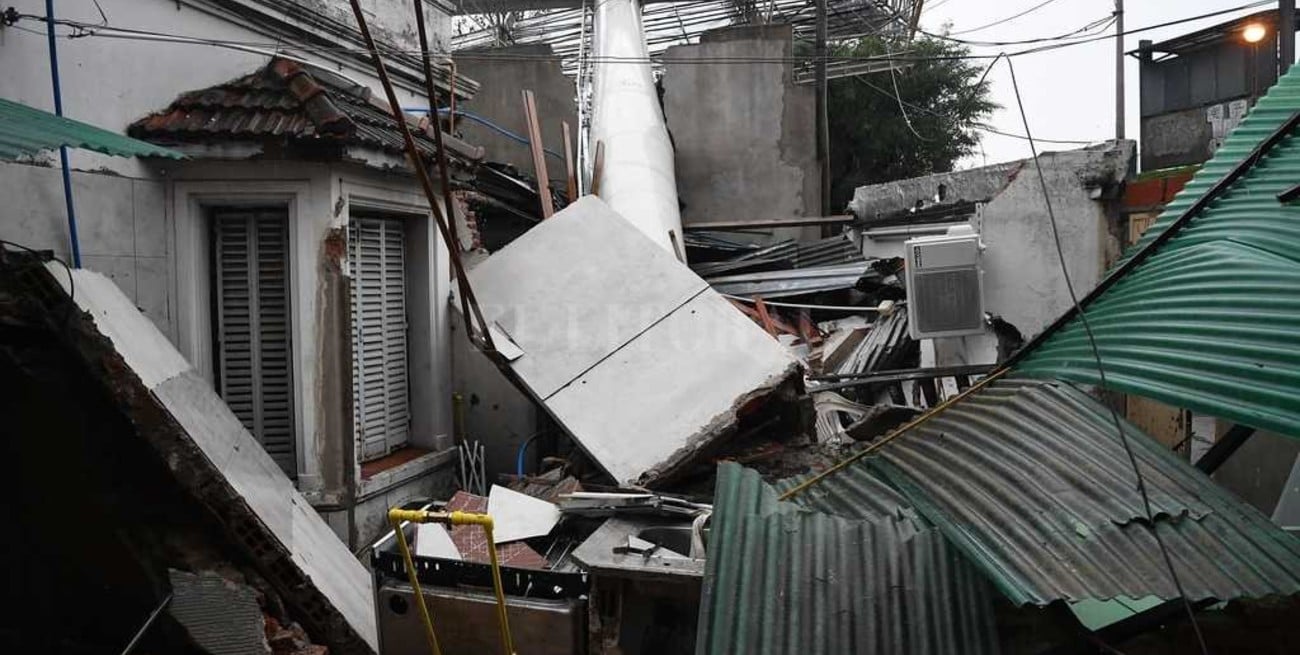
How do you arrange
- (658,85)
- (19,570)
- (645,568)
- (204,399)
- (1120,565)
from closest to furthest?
1. (1120,565)
2. (645,568)
3. (19,570)
4. (204,399)
5. (658,85)

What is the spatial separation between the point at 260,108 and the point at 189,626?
3751mm

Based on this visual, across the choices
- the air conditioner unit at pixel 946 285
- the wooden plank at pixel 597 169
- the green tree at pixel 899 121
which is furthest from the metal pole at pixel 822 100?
the air conditioner unit at pixel 946 285

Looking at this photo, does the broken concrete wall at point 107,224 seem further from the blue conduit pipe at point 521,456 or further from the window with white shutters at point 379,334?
the blue conduit pipe at point 521,456

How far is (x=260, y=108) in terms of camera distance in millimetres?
6035

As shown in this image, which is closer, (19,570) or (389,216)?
(19,570)

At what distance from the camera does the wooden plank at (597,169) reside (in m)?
11.1

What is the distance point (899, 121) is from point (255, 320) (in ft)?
59.7

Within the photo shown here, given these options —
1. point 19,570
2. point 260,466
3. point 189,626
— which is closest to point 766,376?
point 260,466

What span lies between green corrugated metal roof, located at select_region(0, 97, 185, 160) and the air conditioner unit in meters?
6.02

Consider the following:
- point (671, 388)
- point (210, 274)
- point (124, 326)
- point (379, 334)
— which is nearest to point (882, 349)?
point (671, 388)

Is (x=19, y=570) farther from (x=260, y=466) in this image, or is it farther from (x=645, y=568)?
(x=645, y=568)

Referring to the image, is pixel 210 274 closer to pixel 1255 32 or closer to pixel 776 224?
pixel 776 224

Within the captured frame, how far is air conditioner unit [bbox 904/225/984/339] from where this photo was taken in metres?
7.59

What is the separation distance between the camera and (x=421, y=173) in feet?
15.3
